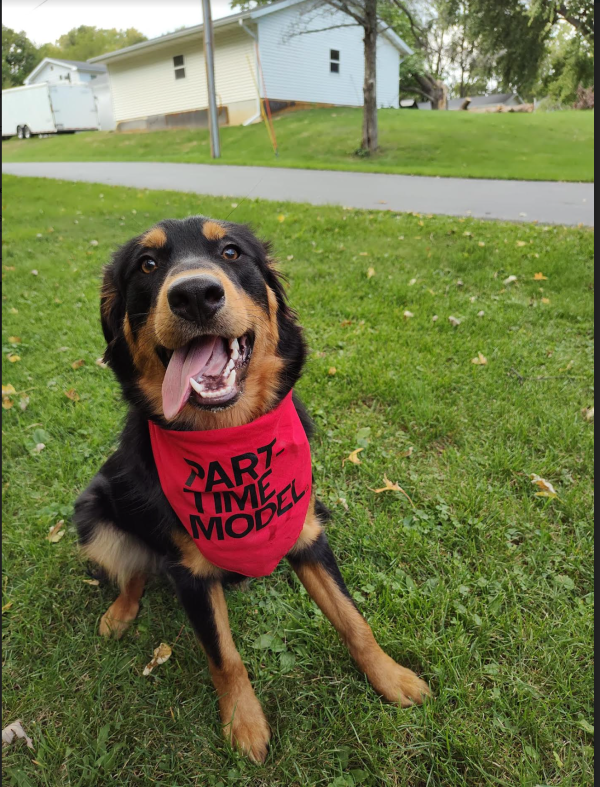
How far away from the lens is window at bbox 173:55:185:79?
80.8 ft

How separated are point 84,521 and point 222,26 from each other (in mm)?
24298

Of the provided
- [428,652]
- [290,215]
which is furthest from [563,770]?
[290,215]

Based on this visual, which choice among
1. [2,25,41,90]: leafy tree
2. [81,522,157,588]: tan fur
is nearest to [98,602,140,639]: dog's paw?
[81,522,157,588]: tan fur

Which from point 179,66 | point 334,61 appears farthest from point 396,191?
point 334,61

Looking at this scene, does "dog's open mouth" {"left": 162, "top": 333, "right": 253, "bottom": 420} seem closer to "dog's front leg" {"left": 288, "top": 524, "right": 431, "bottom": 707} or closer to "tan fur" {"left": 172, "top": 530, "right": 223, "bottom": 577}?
"tan fur" {"left": 172, "top": 530, "right": 223, "bottom": 577}

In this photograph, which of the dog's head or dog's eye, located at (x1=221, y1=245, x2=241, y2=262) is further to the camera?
dog's eye, located at (x1=221, y1=245, x2=241, y2=262)

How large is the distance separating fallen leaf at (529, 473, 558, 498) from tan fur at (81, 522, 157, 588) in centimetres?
224

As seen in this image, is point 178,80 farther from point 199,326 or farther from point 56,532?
point 199,326

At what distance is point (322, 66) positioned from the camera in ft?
87.2

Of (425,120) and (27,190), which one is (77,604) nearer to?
(27,190)

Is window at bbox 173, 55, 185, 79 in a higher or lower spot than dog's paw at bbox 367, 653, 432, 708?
higher

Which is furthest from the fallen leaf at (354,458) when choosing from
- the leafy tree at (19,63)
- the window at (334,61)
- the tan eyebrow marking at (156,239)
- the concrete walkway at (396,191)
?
the leafy tree at (19,63)

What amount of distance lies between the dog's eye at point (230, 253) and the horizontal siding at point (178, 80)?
22049 millimetres

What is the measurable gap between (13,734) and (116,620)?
1.87 feet
